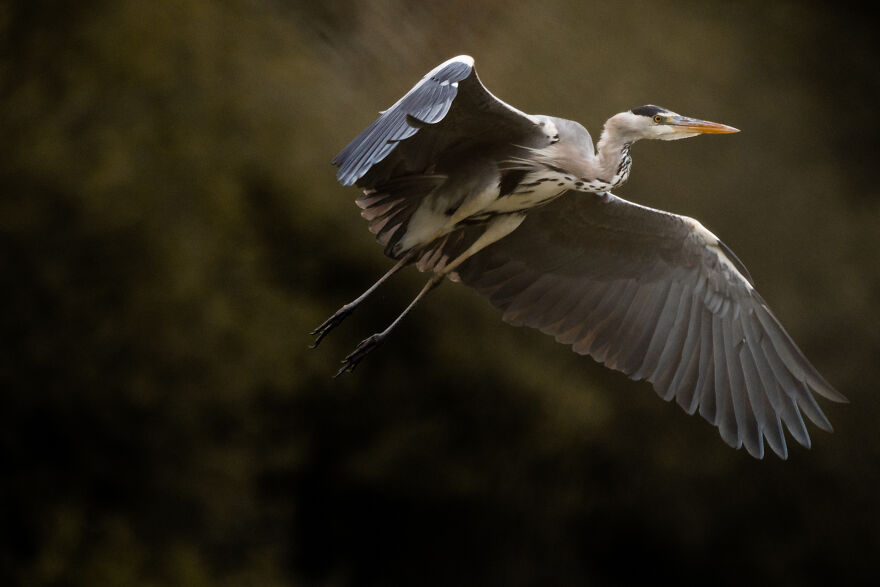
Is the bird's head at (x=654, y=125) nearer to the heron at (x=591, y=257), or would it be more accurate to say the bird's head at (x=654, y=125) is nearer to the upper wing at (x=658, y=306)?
the heron at (x=591, y=257)

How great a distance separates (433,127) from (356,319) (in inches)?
76.3

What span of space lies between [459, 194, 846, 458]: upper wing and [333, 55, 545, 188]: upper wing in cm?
45

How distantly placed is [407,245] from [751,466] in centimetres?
266

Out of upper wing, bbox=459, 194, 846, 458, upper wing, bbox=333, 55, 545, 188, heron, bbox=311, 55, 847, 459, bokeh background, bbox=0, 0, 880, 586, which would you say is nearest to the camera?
upper wing, bbox=333, 55, 545, 188

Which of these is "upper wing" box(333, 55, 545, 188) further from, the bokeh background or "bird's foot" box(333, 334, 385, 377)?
the bokeh background

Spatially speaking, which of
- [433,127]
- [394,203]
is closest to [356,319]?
[394,203]

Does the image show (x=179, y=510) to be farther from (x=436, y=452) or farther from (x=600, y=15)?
(x=600, y=15)

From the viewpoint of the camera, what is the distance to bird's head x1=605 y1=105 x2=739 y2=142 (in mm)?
3008

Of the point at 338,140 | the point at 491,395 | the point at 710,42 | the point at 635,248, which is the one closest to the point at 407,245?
the point at 635,248

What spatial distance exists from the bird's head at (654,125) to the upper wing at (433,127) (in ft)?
0.81

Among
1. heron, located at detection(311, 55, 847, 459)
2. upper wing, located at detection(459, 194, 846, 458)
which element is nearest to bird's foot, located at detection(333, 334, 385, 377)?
heron, located at detection(311, 55, 847, 459)

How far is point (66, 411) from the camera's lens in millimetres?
4430

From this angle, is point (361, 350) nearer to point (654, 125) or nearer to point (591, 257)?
point (591, 257)

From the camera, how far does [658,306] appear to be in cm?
327
